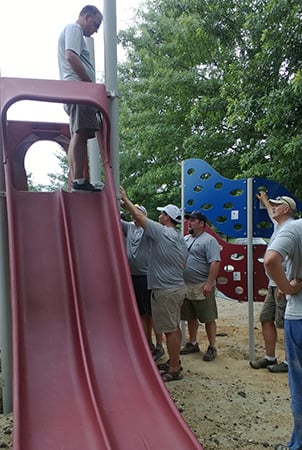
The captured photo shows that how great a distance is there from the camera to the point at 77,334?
10.8ft

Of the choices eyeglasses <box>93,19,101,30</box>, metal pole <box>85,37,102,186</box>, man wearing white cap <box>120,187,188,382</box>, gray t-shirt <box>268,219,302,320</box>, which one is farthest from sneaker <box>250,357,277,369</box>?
eyeglasses <box>93,19,101,30</box>

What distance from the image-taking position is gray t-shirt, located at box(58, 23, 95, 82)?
13.6ft

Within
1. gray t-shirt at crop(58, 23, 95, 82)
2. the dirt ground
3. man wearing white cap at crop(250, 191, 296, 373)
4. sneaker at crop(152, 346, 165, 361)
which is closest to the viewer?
the dirt ground

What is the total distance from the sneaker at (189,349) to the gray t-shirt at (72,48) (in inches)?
129

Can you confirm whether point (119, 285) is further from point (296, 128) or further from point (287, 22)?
point (287, 22)

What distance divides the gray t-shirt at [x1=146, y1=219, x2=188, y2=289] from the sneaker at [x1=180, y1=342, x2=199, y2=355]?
4.57 feet

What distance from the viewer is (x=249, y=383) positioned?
177 inches

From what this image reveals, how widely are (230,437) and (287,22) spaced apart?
17.3 ft

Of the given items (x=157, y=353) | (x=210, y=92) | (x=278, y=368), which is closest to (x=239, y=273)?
(x=278, y=368)

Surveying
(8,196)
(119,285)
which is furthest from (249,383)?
(8,196)

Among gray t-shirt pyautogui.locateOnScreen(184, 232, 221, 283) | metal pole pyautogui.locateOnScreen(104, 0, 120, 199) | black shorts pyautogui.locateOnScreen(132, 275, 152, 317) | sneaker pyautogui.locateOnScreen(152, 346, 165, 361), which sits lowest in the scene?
sneaker pyautogui.locateOnScreen(152, 346, 165, 361)

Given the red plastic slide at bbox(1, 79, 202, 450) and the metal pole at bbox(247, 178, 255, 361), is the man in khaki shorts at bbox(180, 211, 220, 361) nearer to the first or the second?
the metal pole at bbox(247, 178, 255, 361)

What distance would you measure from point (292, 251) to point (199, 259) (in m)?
2.58

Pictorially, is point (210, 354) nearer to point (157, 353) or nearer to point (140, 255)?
point (157, 353)
